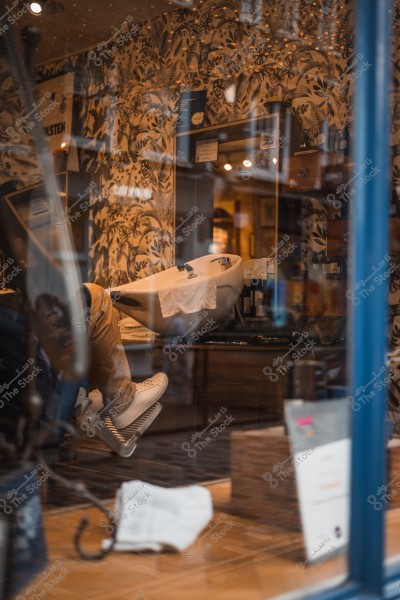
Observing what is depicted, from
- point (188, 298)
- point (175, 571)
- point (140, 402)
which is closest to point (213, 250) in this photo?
point (188, 298)

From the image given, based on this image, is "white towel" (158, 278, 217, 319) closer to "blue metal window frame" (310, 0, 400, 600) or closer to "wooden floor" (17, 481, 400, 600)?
"wooden floor" (17, 481, 400, 600)

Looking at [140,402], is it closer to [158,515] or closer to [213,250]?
[158,515]

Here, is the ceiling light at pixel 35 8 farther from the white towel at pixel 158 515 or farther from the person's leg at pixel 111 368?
the white towel at pixel 158 515

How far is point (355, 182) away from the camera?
85.9 inches

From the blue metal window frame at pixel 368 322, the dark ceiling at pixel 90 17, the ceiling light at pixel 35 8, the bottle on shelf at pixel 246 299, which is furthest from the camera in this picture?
the dark ceiling at pixel 90 17

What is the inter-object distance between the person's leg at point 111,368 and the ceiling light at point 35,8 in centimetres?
208

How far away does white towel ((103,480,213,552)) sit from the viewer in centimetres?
248

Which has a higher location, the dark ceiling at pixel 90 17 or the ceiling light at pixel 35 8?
the dark ceiling at pixel 90 17

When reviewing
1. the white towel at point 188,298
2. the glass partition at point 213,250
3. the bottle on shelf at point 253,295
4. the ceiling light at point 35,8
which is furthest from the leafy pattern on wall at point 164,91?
the white towel at point 188,298

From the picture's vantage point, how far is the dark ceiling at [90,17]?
521cm

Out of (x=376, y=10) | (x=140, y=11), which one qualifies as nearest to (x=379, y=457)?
(x=376, y=10)

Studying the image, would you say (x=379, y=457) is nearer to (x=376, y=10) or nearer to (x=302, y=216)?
(x=376, y=10)

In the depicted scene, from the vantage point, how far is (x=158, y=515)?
105 inches

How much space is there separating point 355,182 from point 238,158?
12.2 feet
